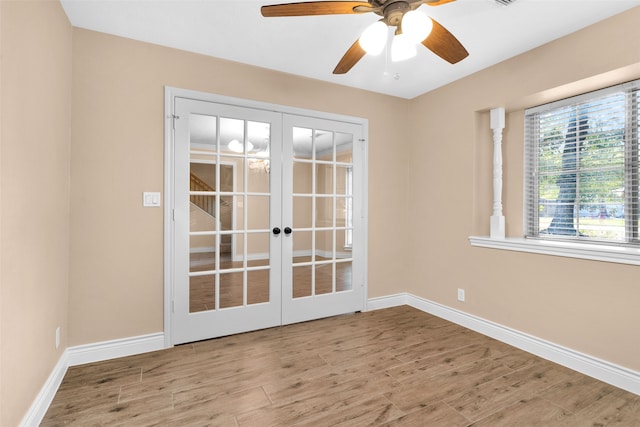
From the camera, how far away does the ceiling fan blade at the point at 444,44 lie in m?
1.74

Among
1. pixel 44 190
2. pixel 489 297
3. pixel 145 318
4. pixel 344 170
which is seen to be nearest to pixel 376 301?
pixel 489 297

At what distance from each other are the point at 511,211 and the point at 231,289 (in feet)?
9.14

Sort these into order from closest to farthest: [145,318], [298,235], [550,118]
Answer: [145,318]
[550,118]
[298,235]

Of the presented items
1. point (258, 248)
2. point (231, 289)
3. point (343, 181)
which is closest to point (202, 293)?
point (231, 289)

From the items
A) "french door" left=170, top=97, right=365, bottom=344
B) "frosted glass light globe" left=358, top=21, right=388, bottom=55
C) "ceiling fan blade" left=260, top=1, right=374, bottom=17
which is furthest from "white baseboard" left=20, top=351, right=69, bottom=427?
"frosted glass light globe" left=358, top=21, right=388, bottom=55

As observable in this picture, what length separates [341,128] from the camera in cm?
347

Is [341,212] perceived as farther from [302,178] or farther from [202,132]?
[202,132]

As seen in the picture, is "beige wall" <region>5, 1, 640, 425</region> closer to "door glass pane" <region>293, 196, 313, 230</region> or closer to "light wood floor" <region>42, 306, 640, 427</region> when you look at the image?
"light wood floor" <region>42, 306, 640, 427</region>

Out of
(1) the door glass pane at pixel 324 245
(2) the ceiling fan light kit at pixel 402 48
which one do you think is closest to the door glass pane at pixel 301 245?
(1) the door glass pane at pixel 324 245

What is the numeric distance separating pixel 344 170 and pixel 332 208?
0.44 m

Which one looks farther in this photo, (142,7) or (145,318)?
(145,318)

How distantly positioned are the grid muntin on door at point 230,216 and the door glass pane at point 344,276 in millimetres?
805

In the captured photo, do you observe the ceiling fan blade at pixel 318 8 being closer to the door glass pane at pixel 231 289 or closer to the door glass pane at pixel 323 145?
the door glass pane at pixel 323 145

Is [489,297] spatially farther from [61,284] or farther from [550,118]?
[61,284]
